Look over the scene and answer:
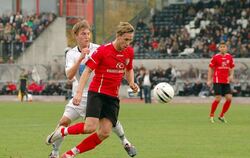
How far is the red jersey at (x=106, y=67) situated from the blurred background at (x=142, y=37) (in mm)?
31574

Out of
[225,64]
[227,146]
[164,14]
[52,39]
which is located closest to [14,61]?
[52,39]

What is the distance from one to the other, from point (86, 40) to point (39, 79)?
37.8 metres

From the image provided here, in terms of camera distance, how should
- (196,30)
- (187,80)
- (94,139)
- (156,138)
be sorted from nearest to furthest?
(94,139) → (156,138) → (187,80) → (196,30)

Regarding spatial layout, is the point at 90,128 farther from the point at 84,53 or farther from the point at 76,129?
the point at 84,53

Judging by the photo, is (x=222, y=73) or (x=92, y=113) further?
(x=222, y=73)

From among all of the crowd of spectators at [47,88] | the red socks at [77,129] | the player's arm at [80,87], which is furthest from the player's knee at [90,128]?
the crowd of spectators at [47,88]

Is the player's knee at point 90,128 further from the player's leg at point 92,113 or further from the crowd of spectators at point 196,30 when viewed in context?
the crowd of spectators at point 196,30

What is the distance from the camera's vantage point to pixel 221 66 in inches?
958

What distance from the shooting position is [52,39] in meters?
55.6

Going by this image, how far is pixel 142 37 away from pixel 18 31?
9360 millimetres

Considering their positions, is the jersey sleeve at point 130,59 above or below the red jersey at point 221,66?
above

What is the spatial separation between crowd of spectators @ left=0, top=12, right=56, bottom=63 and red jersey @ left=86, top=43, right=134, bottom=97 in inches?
1643

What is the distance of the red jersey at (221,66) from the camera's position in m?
24.2

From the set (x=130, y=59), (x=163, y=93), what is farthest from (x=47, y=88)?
(x=130, y=59)
